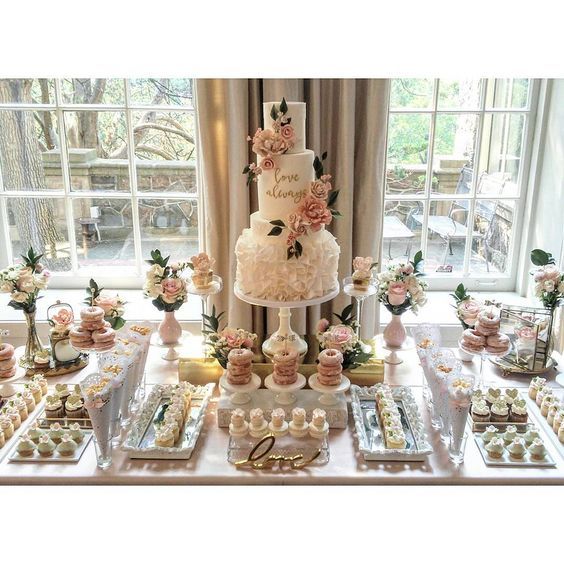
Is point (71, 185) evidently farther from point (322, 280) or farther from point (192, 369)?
point (322, 280)

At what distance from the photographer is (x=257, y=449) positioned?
66.0 inches

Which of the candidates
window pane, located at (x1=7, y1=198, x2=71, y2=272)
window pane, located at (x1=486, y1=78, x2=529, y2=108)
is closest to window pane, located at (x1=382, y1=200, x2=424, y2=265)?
window pane, located at (x1=486, y1=78, x2=529, y2=108)

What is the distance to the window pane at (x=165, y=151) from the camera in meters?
2.66

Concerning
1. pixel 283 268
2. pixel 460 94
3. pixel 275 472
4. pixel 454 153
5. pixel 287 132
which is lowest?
pixel 275 472

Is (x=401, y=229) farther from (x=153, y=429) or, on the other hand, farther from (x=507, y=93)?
(x=153, y=429)

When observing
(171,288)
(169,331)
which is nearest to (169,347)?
(169,331)

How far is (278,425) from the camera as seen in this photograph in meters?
1.74

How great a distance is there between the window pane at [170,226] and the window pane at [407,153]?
91cm

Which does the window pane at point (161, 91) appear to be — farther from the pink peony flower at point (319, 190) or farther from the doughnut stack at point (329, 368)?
the doughnut stack at point (329, 368)

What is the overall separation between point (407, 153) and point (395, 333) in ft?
2.99

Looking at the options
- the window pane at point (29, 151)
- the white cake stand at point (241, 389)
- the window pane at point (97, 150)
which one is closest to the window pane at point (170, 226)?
the window pane at point (97, 150)

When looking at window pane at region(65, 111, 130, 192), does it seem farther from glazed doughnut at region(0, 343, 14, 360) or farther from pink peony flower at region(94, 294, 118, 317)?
glazed doughnut at region(0, 343, 14, 360)

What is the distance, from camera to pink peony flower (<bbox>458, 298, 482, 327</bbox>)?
6.92 ft

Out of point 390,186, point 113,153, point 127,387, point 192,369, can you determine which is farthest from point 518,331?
point 113,153
